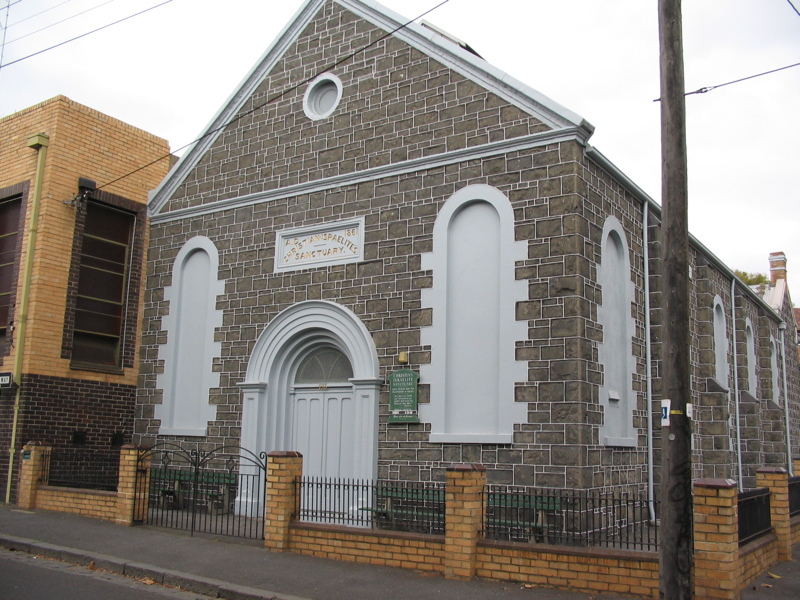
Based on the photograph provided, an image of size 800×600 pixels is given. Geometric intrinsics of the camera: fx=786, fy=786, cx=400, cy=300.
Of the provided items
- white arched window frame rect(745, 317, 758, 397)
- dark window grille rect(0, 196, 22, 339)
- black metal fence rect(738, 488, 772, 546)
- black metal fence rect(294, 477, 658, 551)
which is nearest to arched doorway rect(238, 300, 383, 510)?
black metal fence rect(294, 477, 658, 551)

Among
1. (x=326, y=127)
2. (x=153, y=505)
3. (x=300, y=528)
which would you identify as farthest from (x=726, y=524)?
(x=153, y=505)

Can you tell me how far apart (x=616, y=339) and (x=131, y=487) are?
8.50 meters

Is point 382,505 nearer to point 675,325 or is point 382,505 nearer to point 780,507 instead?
point 780,507

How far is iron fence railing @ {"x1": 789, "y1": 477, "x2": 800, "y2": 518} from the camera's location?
12365mm

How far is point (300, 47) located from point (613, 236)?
7.17 meters

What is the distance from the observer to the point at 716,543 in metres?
8.36

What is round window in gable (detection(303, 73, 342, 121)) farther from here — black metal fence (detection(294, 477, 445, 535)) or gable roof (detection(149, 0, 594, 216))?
black metal fence (detection(294, 477, 445, 535))

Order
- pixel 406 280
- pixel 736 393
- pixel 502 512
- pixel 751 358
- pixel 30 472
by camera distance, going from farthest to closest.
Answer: pixel 751 358, pixel 736 393, pixel 30 472, pixel 406 280, pixel 502 512

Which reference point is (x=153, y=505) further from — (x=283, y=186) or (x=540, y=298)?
(x=540, y=298)

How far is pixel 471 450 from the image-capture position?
12.0 m

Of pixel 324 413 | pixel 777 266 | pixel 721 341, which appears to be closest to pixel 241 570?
pixel 324 413

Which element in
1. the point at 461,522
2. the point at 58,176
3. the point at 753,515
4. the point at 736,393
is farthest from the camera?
the point at 736,393

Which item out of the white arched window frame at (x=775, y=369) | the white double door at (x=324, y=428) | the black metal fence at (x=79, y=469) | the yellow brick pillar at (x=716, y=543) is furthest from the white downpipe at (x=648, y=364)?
the white arched window frame at (x=775, y=369)

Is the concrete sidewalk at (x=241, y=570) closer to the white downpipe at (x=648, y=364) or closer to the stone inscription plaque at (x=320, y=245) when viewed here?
the white downpipe at (x=648, y=364)
